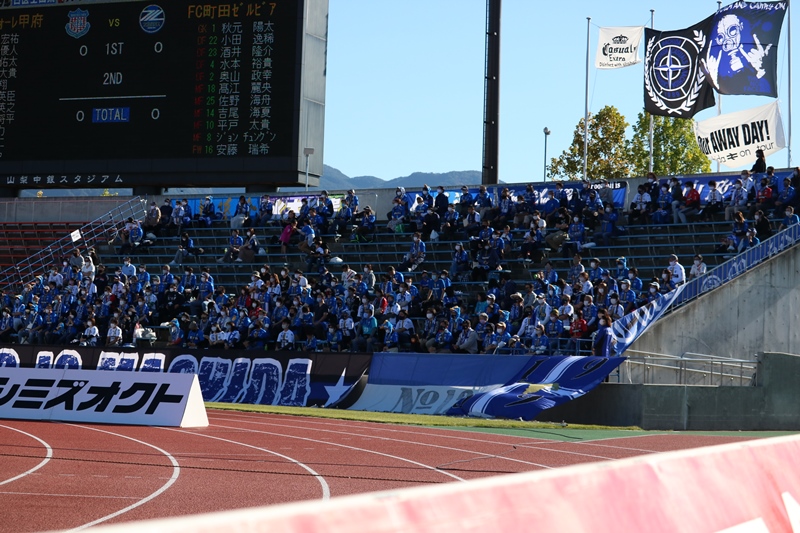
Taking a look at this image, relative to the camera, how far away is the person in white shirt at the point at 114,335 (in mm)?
28406

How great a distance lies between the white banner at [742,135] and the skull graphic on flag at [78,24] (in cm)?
1877

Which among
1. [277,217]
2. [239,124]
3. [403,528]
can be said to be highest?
[239,124]

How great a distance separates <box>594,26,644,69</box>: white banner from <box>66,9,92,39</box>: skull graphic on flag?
16.8m

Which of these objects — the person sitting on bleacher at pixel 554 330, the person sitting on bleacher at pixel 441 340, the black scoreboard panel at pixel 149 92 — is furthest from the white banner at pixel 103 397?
the black scoreboard panel at pixel 149 92

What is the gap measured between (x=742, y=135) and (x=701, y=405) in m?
13.9

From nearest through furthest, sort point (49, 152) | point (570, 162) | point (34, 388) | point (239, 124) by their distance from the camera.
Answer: point (34, 388) < point (239, 124) < point (49, 152) < point (570, 162)

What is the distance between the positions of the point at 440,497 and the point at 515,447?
12.3m

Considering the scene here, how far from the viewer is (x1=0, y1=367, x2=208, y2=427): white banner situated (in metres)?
17.4

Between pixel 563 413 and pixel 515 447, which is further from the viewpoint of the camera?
pixel 563 413

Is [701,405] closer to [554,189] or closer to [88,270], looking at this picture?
[554,189]

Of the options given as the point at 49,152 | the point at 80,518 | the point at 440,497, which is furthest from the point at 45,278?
the point at 440,497

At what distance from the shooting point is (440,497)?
8.91 feet

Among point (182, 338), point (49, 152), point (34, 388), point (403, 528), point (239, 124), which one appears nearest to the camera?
point (403, 528)

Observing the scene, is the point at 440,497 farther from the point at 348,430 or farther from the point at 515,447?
the point at 348,430
